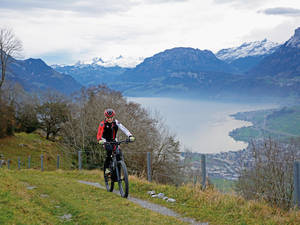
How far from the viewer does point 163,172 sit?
2458 cm

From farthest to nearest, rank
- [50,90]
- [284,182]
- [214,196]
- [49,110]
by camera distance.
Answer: [50,90] → [49,110] → [284,182] → [214,196]

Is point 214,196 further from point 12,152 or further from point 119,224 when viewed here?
point 12,152

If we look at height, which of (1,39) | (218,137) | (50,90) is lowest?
(218,137)

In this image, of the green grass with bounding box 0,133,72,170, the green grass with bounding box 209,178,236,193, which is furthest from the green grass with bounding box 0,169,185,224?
the green grass with bounding box 0,133,72,170

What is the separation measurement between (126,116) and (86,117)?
4.57 m

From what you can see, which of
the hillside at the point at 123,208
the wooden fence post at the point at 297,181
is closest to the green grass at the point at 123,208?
the hillside at the point at 123,208

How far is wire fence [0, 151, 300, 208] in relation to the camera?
29.7ft

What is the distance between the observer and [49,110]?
52.8 meters

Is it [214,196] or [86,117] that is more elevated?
[86,117]

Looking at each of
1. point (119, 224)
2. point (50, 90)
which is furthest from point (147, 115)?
point (119, 224)

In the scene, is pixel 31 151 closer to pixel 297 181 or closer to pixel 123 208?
pixel 123 208

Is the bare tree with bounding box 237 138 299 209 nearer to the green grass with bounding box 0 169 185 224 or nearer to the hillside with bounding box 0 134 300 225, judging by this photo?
the hillside with bounding box 0 134 300 225

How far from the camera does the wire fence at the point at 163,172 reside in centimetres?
905

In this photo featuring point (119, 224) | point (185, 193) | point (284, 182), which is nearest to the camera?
point (119, 224)
